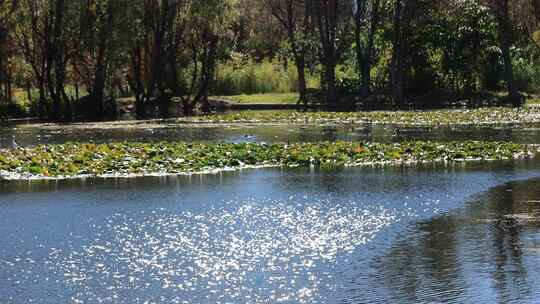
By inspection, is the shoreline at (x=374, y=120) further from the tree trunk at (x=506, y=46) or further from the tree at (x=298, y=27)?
the tree at (x=298, y=27)

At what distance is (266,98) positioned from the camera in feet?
227

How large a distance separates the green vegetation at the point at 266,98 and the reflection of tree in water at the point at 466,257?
4734 centimetres

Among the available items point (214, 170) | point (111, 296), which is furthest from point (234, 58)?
point (111, 296)

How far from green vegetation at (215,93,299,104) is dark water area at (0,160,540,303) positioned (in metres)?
42.1

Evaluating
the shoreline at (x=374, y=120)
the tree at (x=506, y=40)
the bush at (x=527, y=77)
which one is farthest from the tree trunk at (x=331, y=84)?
the bush at (x=527, y=77)

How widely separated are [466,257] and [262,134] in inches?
971

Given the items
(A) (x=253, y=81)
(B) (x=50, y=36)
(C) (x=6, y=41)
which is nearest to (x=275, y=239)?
(B) (x=50, y=36)

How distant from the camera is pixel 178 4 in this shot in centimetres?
6006

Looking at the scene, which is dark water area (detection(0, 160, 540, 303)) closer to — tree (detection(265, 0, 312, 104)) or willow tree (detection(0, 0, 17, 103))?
willow tree (detection(0, 0, 17, 103))

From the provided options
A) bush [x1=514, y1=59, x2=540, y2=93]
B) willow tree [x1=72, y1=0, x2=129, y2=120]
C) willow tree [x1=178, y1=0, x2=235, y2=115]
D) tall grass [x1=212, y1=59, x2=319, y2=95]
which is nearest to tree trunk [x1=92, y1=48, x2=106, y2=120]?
willow tree [x1=72, y1=0, x2=129, y2=120]

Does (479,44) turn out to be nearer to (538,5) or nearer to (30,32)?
(538,5)

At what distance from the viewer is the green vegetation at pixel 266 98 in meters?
68.1

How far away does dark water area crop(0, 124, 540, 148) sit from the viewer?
36562 millimetres

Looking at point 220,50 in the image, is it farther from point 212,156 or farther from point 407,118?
point 212,156
